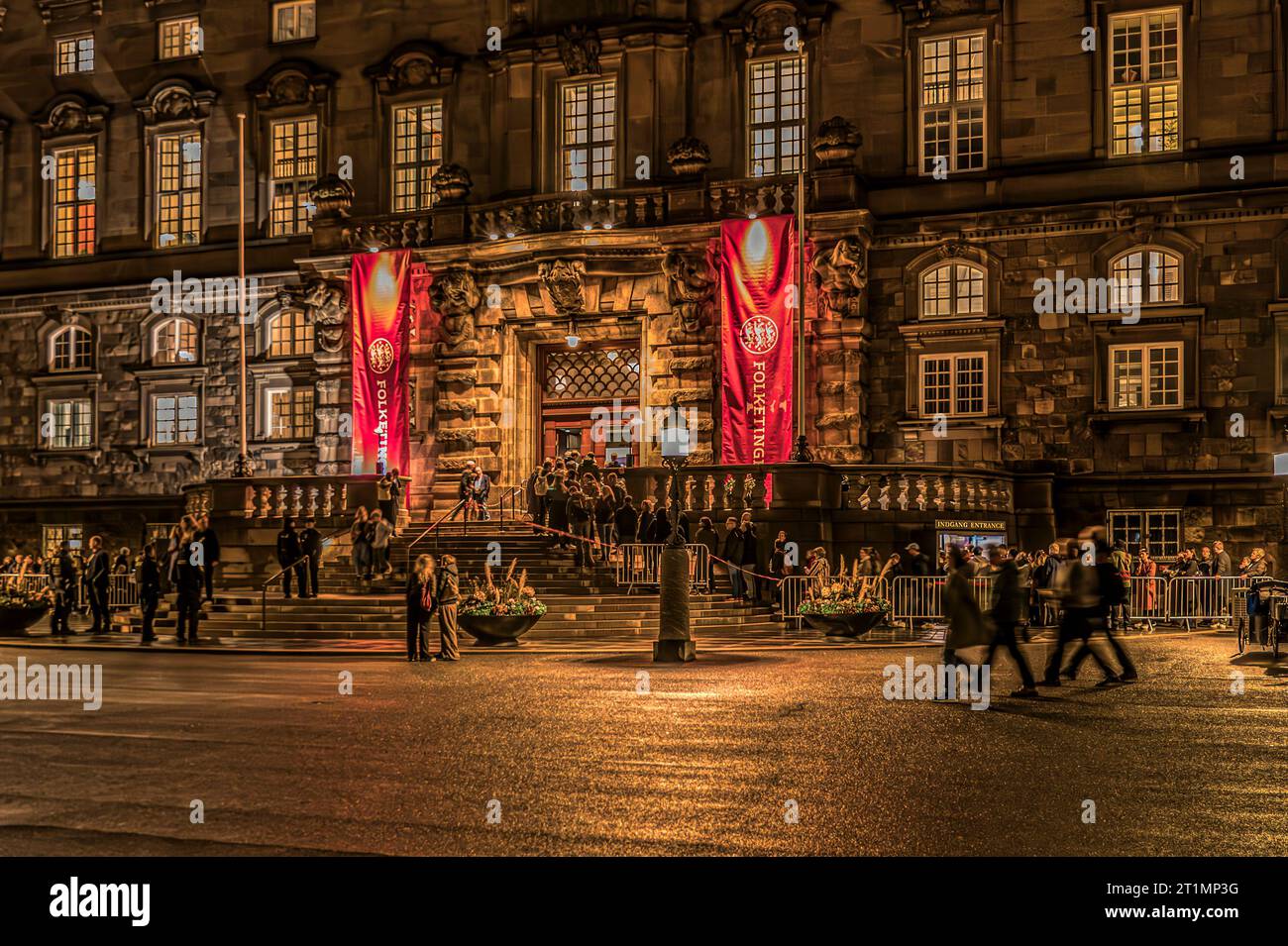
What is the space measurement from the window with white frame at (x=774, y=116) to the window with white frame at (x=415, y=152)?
354 inches

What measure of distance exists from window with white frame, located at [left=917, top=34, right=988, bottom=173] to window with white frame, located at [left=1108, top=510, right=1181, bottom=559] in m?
9.36

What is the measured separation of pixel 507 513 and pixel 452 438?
251 cm

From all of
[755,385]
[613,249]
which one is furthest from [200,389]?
[755,385]

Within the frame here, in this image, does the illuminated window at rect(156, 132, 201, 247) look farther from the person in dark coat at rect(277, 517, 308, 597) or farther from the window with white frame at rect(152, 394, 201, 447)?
the person in dark coat at rect(277, 517, 308, 597)

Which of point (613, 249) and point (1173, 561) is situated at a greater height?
point (613, 249)

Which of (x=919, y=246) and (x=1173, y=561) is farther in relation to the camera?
(x=919, y=246)

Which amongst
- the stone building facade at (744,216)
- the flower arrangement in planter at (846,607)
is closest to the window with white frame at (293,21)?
the stone building facade at (744,216)

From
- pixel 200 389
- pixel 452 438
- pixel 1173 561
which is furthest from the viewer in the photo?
pixel 200 389

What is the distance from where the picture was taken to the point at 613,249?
37.9m

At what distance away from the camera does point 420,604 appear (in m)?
23.6

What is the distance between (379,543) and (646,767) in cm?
2034

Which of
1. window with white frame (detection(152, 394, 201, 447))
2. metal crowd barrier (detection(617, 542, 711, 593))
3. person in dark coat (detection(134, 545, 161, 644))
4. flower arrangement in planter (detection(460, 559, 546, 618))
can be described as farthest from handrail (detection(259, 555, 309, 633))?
window with white frame (detection(152, 394, 201, 447))

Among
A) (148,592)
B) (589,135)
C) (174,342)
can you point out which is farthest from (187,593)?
(174,342)

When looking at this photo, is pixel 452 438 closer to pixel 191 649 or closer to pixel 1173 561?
pixel 191 649
